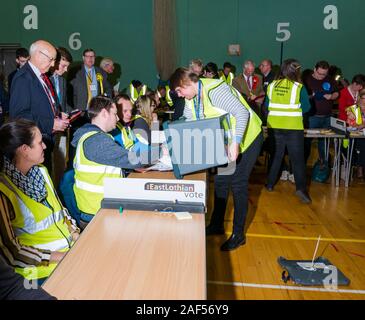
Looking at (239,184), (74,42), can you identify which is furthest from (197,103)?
A: (74,42)

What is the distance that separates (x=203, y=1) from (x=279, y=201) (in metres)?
5.62

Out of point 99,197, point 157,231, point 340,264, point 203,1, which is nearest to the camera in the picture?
point 157,231

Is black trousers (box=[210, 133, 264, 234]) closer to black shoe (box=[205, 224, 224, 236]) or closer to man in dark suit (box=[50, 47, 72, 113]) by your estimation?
black shoe (box=[205, 224, 224, 236])

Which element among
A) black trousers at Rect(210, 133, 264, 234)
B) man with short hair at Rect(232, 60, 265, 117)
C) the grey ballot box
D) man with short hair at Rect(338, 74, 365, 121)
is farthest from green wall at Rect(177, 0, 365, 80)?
the grey ballot box

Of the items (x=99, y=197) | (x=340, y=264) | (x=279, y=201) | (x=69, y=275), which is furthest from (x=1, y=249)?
(x=279, y=201)

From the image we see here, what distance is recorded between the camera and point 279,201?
4.81 m

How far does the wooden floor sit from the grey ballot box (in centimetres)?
91

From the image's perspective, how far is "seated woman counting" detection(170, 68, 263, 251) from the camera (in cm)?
278

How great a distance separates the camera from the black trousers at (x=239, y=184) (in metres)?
3.17

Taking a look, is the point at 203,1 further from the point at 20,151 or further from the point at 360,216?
the point at 20,151

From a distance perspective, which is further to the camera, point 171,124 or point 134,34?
point 134,34

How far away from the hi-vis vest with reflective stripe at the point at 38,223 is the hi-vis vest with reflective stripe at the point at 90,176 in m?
0.29

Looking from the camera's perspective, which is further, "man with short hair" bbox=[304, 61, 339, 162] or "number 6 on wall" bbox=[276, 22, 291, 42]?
"number 6 on wall" bbox=[276, 22, 291, 42]

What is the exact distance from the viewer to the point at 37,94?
3.30 metres
